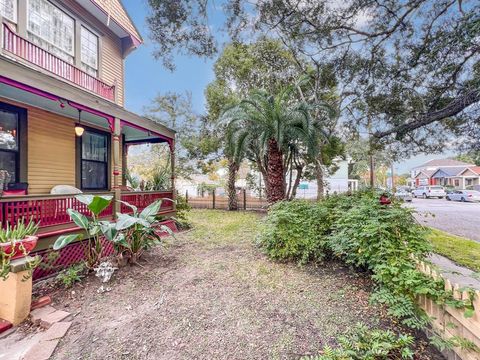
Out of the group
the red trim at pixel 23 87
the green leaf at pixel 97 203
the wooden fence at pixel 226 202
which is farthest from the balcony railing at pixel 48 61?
the wooden fence at pixel 226 202

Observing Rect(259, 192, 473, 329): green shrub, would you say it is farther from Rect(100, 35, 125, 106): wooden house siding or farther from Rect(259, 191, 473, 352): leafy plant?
Rect(100, 35, 125, 106): wooden house siding

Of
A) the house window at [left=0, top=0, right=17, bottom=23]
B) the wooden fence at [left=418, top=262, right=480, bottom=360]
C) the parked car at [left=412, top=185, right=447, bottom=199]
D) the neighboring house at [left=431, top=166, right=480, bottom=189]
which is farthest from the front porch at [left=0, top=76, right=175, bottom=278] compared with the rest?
the neighboring house at [left=431, top=166, right=480, bottom=189]

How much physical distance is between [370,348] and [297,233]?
2.24 meters

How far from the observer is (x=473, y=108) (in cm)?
493

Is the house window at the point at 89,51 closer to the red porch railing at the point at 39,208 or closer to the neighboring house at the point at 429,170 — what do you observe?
the red porch railing at the point at 39,208

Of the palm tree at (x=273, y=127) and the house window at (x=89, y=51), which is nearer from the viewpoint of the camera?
the house window at (x=89, y=51)

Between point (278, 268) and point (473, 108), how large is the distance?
5.03 m

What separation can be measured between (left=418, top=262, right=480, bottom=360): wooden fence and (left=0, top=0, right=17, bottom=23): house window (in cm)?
884

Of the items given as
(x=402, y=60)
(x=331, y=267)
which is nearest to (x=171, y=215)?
(x=331, y=267)

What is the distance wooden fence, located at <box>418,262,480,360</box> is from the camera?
6.37 ft

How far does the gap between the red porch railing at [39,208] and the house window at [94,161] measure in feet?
9.08

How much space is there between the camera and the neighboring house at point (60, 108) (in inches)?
167

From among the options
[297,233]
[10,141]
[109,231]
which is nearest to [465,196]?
[297,233]

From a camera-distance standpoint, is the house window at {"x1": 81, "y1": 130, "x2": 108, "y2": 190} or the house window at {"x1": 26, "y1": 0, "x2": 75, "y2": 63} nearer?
the house window at {"x1": 26, "y1": 0, "x2": 75, "y2": 63}
